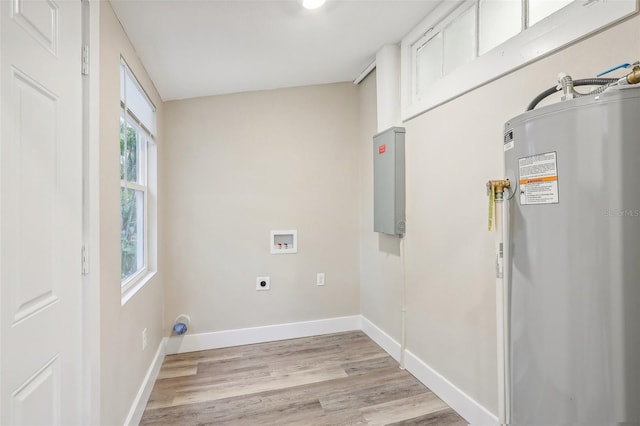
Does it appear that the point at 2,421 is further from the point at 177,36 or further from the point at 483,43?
the point at 483,43

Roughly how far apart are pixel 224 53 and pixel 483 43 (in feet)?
5.31

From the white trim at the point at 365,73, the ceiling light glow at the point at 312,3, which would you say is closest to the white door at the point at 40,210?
the ceiling light glow at the point at 312,3

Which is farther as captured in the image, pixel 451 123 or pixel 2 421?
pixel 451 123

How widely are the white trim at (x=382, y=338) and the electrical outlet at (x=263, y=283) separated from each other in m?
1.07

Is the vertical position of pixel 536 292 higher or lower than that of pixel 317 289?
higher

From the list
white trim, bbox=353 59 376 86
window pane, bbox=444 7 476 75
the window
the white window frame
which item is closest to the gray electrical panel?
the white window frame

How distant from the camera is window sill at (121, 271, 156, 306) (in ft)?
5.56

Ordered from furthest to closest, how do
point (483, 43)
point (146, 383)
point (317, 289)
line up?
point (317, 289), point (146, 383), point (483, 43)

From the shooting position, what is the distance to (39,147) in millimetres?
946

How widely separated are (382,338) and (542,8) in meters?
2.54

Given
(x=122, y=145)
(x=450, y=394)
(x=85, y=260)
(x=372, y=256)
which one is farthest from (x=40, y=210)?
(x=372, y=256)

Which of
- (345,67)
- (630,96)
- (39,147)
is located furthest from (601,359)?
(345,67)

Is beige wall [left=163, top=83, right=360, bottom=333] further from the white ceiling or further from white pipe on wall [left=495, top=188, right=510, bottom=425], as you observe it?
white pipe on wall [left=495, top=188, right=510, bottom=425]

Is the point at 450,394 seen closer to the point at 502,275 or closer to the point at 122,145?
the point at 502,275
